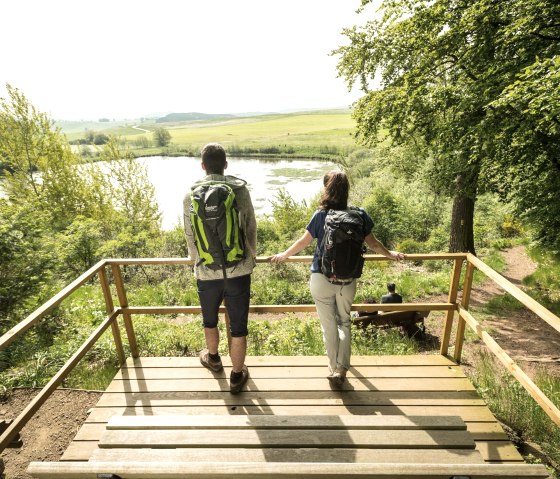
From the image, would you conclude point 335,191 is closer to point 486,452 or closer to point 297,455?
point 297,455

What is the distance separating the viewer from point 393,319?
668 centimetres

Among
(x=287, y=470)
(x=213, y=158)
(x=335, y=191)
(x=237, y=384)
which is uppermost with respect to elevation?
(x=213, y=158)

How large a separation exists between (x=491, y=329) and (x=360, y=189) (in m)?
21.8

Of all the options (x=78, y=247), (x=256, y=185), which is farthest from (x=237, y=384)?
(x=256, y=185)

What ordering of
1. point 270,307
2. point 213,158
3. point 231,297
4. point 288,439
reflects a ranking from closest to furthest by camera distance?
point 288,439 → point 213,158 → point 231,297 → point 270,307

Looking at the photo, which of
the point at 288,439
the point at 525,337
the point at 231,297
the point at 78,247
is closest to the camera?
the point at 288,439

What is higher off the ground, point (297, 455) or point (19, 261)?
point (297, 455)

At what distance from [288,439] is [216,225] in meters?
1.51

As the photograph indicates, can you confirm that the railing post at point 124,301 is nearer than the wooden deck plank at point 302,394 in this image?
No

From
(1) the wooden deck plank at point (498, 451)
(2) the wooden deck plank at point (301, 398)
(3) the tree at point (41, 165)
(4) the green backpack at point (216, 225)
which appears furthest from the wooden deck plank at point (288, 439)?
(3) the tree at point (41, 165)

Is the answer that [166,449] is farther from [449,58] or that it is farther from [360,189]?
[360,189]

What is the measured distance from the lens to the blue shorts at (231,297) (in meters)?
3.03

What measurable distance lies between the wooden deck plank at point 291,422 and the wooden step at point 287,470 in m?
0.60

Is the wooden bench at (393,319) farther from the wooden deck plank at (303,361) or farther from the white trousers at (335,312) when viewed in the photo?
the white trousers at (335,312)
